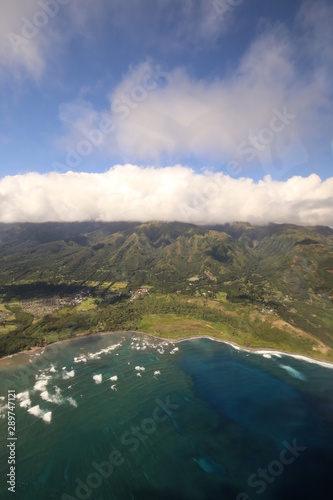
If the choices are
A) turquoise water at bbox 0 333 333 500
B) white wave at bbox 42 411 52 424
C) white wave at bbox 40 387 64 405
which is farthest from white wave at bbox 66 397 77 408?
white wave at bbox 42 411 52 424

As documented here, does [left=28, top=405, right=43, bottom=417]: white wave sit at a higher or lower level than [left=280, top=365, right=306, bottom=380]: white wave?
lower

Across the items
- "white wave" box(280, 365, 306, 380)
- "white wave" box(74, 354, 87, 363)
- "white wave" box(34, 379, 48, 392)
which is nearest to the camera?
"white wave" box(34, 379, 48, 392)

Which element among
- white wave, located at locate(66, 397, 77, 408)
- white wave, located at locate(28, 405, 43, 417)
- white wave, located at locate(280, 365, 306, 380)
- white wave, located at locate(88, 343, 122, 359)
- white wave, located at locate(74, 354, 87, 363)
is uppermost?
white wave, located at locate(280, 365, 306, 380)

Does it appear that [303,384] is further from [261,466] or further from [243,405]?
[261,466]

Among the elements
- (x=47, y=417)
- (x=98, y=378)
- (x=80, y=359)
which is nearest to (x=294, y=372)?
(x=98, y=378)

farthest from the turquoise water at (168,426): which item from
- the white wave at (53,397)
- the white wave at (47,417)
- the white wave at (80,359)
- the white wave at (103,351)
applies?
the white wave at (80,359)

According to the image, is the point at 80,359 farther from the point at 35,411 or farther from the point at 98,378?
the point at 35,411

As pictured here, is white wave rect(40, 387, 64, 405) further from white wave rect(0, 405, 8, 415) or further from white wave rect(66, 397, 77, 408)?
white wave rect(0, 405, 8, 415)

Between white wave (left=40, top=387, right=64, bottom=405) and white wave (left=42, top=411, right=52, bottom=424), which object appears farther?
white wave (left=40, top=387, right=64, bottom=405)

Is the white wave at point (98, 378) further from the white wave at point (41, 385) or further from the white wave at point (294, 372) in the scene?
the white wave at point (294, 372)
